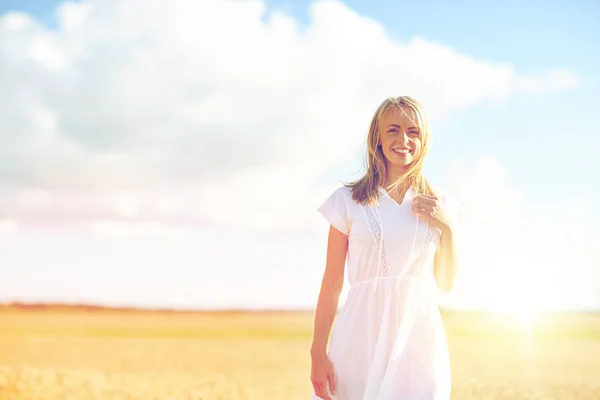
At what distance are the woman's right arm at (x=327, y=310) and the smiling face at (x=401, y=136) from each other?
1.37ft

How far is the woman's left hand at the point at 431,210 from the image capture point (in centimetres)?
309

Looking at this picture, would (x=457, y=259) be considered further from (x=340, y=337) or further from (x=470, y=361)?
(x=470, y=361)

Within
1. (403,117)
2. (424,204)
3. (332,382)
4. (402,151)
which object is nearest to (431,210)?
(424,204)

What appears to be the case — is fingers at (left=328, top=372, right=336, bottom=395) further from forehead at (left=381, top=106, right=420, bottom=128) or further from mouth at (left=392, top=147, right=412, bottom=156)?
forehead at (left=381, top=106, right=420, bottom=128)

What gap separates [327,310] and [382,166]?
0.68 metres

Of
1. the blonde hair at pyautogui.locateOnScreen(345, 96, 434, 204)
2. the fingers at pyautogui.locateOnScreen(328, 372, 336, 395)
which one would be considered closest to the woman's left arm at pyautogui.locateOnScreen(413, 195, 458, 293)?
the blonde hair at pyautogui.locateOnScreen(345, 96, 434, 204)

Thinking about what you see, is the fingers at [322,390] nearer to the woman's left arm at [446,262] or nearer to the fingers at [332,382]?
the fingers at [332,382]

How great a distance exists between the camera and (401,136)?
10.4 ft

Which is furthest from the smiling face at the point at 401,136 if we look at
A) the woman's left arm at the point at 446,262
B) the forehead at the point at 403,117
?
the woman's left arm at the point at 446,262

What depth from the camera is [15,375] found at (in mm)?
6602

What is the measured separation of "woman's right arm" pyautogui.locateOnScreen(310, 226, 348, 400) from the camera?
314 centimetres

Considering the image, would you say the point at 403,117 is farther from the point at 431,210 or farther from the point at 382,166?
the point at 431,210

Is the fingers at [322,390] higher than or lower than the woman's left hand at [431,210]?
lower

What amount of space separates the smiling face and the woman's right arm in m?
0.42
